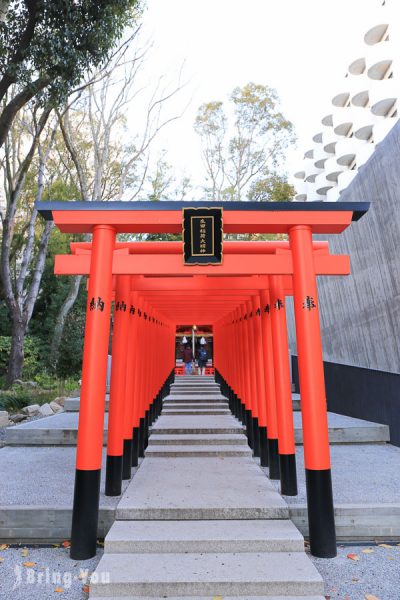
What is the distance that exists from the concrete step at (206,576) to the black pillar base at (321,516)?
11.3 inches

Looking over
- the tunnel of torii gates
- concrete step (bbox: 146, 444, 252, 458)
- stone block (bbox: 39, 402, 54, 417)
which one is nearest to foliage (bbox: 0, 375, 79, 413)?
stone block (bbox: 39, 402, 54, 417)

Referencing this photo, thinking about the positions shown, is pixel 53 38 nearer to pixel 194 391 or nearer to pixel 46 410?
pixel 46 410

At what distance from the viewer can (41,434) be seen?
6594 millimetres

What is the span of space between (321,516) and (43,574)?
2.42m

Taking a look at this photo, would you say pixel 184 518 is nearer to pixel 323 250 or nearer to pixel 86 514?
pixel 86 514

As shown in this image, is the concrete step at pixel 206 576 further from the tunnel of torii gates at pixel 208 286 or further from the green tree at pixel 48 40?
the green tree at pixel 48 40

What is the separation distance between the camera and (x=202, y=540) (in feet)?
10.8

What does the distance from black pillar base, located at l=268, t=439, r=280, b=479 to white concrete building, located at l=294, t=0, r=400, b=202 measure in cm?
2131

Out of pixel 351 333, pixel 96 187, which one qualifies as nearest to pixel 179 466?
pixel 351 333

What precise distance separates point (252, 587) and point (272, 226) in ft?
10.1

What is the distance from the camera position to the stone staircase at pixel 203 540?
280 centimetres

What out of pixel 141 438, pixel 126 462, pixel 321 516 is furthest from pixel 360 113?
pixel 321 516

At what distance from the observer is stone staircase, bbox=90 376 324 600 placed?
2799 millimetres

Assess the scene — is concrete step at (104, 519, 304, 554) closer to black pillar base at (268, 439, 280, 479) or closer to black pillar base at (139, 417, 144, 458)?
black pillar base at (268, 439, 280, 479)
